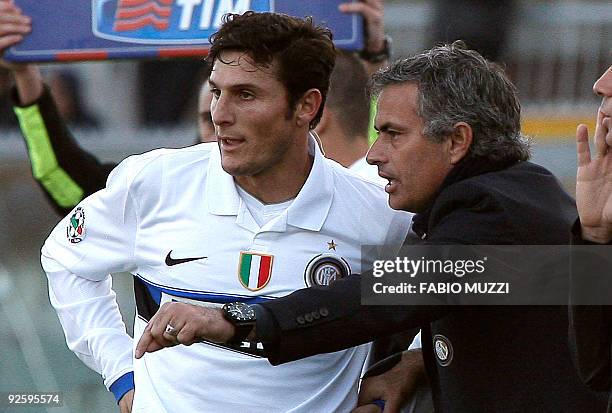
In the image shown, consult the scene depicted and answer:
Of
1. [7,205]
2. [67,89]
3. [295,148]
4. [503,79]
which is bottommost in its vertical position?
[7,205]

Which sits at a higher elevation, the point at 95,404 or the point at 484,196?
the point at 484,196

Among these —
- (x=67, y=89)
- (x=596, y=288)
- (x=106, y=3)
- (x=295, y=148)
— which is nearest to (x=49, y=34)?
(x=106, y=3)

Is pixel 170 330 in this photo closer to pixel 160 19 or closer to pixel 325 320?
pixel 325 320

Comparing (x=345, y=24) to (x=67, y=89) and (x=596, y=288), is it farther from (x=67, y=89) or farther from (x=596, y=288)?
(x=596, y=288)

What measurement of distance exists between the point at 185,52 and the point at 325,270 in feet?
3.09

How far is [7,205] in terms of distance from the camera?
136 inches

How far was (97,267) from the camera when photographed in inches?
91.0

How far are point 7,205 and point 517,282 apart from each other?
1952 mm

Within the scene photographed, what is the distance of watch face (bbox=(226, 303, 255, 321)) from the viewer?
1.83 metres

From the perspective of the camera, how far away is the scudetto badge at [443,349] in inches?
79.2

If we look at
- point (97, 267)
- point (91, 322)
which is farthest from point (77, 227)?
point (91, 322)

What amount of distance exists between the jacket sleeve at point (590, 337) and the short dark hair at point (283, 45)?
2.40 ft

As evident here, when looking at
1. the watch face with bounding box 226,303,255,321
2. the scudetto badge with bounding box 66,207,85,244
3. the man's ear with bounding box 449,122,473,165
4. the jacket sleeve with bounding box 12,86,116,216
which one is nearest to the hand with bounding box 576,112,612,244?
the man's ear with bounding box 449,122,473,165

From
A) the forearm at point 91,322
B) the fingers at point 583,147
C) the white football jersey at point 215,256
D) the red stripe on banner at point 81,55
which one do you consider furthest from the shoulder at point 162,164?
the fingers at point 583,147
